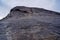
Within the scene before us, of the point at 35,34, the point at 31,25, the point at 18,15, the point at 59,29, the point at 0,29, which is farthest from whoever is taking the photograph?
the point at 18,15

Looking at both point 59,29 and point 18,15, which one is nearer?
point 59,29

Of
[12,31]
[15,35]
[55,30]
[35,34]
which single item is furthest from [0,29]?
[55,30]

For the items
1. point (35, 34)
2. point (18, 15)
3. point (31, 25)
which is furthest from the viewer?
point (18, 15)

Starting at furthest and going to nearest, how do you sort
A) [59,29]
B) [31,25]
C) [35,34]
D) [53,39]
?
[31,25]
[59,29]
[35,34]
[53,39]

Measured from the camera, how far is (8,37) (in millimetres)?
4234

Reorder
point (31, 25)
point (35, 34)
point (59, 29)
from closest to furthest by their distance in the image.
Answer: point (35, 34), point (59, 29), point (31, 25)

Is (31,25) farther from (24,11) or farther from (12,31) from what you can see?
(24,11)

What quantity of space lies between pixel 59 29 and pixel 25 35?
3.23 feet

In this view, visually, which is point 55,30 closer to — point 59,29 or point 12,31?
point 59,29

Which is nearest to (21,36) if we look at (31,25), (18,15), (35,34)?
(35,34)

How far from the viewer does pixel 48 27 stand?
14.4 ft

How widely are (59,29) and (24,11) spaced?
7.71 feet

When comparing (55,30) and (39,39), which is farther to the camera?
(55,30)

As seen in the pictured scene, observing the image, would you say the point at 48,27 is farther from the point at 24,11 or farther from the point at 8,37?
the point at 24,11
